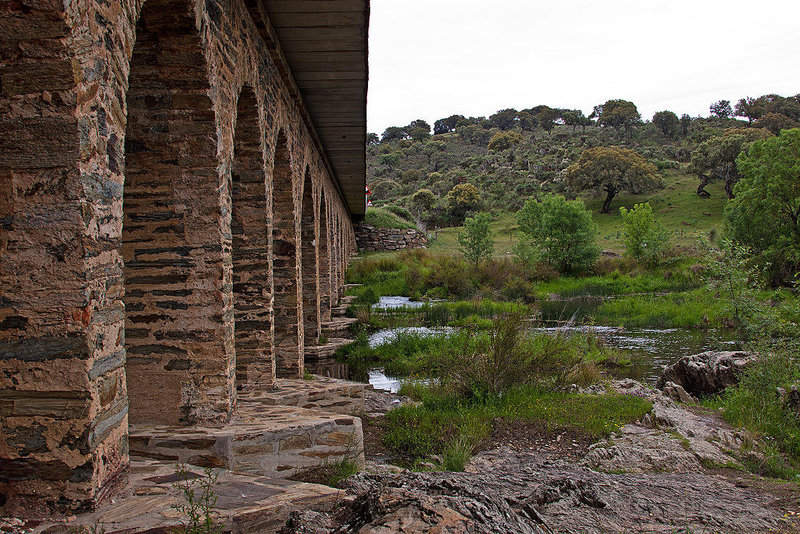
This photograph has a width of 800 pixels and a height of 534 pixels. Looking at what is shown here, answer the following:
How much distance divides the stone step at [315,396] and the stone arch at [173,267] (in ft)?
4.61

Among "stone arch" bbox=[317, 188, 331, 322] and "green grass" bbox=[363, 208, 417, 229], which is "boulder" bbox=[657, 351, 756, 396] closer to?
"stone arch" bbox=[317, 188, 331, 322]

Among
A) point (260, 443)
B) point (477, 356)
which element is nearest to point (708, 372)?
point (477, 356)

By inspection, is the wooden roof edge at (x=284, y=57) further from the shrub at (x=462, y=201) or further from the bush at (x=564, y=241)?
the shrub at (x=462, y=201)

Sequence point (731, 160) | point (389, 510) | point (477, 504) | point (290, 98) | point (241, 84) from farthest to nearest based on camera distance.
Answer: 1. point (731, 160)
2. point (290, 98)
3. point (241, 84)
4. point (477, 504)
5. point (389, 510)

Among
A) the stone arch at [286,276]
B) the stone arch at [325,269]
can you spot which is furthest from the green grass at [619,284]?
the stone arch at [286,276]

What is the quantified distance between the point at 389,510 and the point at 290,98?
628 cm

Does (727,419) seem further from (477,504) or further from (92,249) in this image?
(92,249)

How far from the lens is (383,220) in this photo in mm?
33031

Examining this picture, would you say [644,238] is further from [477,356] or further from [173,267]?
[173,267]

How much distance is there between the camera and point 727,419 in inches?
255

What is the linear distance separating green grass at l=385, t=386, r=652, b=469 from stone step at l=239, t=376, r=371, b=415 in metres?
0.54

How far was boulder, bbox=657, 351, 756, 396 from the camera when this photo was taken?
25.9ft

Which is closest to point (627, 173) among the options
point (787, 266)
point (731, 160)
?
point (731, 160)

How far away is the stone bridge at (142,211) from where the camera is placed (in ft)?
7.40
